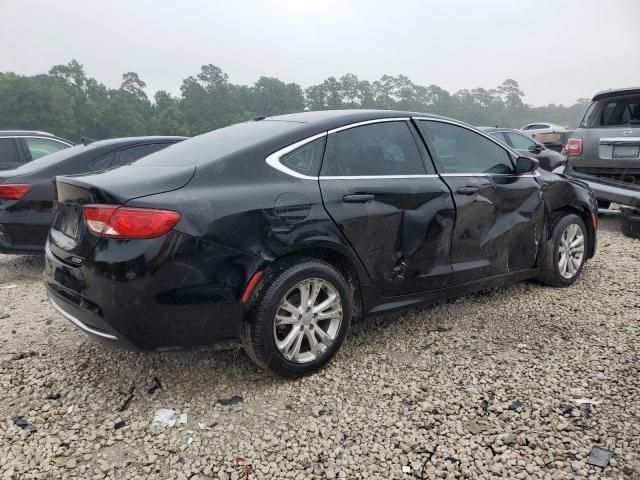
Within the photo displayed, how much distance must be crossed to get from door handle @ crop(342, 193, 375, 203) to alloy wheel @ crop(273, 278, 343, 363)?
51cm

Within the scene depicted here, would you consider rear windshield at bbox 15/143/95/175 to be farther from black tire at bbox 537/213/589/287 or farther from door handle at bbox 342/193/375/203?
black tire at bbox 537/213/589/287

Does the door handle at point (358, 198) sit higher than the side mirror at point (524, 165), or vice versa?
the side mirror at point (524, 165)

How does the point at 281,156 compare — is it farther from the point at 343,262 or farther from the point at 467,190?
the point at 467,190

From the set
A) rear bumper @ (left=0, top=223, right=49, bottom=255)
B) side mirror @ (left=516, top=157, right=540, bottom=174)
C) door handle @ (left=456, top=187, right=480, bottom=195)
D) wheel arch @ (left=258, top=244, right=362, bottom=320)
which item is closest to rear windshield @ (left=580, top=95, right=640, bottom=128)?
side mirror @ (left=516, top=157, right=540, bottom=174)

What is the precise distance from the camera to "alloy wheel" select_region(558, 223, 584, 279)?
14.1 ft

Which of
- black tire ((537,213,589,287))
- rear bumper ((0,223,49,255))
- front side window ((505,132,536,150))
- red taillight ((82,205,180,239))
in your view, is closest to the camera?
red taillight ((82,205,180,239))

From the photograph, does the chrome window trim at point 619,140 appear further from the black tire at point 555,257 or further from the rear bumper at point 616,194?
the black tire at point 555,257

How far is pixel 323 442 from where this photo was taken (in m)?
2.35

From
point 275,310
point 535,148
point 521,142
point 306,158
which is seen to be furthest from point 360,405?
point 521,142

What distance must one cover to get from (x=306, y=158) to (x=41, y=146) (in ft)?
21.3

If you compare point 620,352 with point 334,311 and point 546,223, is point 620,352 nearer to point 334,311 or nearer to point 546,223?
point 546,223

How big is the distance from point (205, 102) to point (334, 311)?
246 ft

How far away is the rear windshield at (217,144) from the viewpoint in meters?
2.78

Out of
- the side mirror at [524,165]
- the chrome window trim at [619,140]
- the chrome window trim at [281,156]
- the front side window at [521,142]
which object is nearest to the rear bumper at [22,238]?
the chrome window trim at [281,156]
